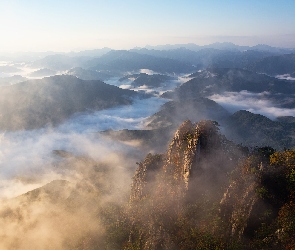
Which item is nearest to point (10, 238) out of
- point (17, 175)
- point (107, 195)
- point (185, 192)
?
point (107, 195)

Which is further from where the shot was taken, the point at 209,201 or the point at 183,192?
the point at 183,192

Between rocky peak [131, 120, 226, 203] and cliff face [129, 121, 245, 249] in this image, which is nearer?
cliff face [129, 121, 245, 249]

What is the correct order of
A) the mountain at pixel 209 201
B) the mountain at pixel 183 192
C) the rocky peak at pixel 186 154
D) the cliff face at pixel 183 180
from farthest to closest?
the rocky peak at pixel 186 154, the cliff face at pixel 183 180, the mountain at pixel 183 192, the mountain at pixel 209 201

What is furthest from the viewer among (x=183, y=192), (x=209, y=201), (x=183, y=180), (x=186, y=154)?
(x=186, y=154)

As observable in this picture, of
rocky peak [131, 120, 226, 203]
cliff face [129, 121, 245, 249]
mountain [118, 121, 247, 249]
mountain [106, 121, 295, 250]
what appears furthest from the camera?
rocky peak [131, 120, 226, 203]

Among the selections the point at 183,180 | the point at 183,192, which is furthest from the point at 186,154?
the point at 183,192

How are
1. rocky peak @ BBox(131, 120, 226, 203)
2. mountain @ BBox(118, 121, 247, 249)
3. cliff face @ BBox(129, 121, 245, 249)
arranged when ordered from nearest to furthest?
mountain @ BBox(118, 121, 247, 249), cliff face @ BBox(129, 121, 245, 249), rocky peak @ BBox(131, 120, 226, 203)

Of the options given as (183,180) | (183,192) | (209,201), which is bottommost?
(183,192)

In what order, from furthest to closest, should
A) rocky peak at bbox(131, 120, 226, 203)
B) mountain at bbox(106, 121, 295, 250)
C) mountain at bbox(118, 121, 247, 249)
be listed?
rocky peak at bbox(131, 120, 226, 203)
mountain at bbox(118, 121, 247, 249)
mountain at bbox(106, 121, 295, 250)

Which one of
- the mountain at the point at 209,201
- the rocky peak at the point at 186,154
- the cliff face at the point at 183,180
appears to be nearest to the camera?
the mountain at the point at 209,201

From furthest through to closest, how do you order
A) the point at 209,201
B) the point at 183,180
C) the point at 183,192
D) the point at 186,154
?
the point at 186,154, the point at 183,180, the point at 183,192, the point at 209,201

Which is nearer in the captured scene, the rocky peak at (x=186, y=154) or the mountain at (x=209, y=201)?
the mountain at (x=209, y=201)

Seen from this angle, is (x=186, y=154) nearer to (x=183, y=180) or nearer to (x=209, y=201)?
(x=183, y=180)
